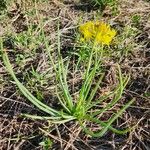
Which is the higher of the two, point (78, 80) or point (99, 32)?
point (99, 32)

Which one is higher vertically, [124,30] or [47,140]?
[124,30]

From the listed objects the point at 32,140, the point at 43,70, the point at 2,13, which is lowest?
the point at 32,140

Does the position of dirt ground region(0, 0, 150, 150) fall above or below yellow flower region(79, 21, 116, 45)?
below

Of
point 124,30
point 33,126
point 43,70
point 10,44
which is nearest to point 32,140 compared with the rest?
point 33,126

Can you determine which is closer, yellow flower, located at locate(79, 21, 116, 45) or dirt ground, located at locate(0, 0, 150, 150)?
yellow flower, located at locate(79, 21, 116, 45)

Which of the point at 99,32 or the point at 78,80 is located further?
the point at 78,80

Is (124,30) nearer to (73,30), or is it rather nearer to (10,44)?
(73,30)

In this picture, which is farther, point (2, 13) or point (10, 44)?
point (2, 13)

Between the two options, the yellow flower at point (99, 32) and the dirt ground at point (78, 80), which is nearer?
the yellow flower at point (99, 32)

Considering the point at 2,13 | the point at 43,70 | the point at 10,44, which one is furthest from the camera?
the point at 2,13

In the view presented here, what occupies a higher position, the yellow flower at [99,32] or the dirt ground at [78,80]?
the yellow flower at [99,32]

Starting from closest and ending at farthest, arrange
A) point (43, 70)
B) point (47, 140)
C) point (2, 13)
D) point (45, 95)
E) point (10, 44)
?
1. point (47, 140)
2. point (45, 95)
3. point (43, 70)
4. point (10, 44)
5. point (2, 13)
